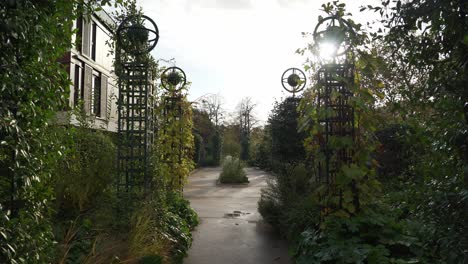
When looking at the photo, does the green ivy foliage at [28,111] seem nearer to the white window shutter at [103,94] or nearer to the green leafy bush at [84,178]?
the green leafy bush at [84,178]

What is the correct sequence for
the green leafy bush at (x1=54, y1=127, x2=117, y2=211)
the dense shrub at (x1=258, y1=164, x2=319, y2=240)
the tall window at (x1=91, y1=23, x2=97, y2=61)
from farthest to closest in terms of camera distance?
the tall window at (x1=91, y1=23, x2=97, y2=61) < the dense shrub at (x1=258, y1=164, x2=319, y2=240) < the green leafy bush at (x1=54, y1=127, x2=117, y2=211)

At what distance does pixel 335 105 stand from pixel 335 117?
140mm

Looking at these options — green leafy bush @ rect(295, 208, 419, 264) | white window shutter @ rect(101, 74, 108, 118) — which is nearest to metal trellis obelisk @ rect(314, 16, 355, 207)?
green leafy bush @ rect(295, 208, 419, 264)

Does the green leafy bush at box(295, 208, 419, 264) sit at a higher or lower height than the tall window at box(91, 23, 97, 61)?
lower

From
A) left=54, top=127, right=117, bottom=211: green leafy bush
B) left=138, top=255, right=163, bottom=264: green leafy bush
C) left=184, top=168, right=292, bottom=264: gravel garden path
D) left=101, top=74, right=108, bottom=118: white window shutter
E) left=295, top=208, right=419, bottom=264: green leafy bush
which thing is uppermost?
left=101, top=74, right=108, bottom=118: white window shutter

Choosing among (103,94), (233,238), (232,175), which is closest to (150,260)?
(233,238)

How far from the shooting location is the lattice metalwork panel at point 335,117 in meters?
3.89

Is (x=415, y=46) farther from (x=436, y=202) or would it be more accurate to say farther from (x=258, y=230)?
(x=258, y=230)

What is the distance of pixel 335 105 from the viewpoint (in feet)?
13.5

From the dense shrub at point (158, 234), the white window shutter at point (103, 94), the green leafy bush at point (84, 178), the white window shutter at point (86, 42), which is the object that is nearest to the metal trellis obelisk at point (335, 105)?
the dense shrub at point (158, 234)

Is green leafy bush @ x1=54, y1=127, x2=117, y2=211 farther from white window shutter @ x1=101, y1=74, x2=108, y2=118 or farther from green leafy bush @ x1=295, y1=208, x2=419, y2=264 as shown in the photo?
white window shutter @ x1=101, y1=74, x2=108, y2=118

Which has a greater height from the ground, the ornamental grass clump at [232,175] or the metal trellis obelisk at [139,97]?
the metal trellis obelisk at [139,97]

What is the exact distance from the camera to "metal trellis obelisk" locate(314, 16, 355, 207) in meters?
3.93

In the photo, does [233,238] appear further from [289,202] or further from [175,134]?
[175,134]
